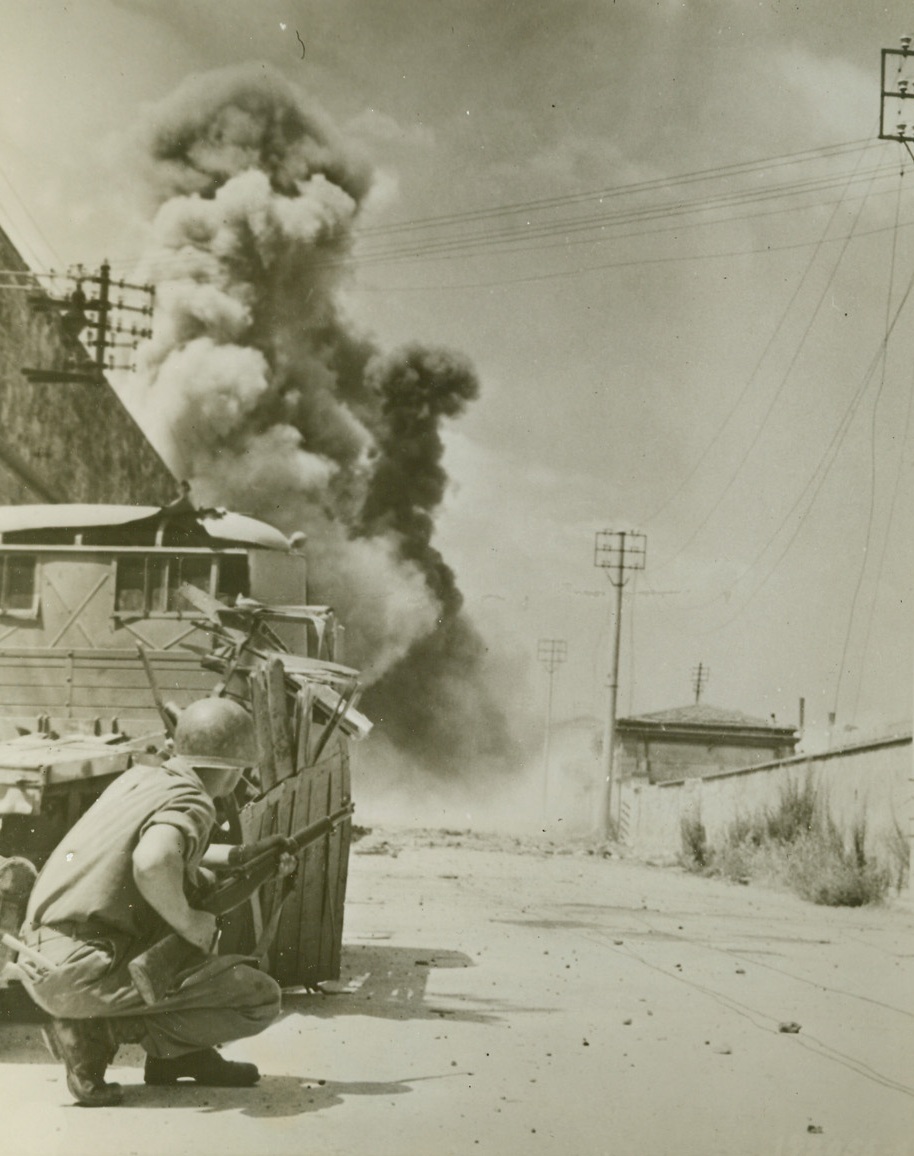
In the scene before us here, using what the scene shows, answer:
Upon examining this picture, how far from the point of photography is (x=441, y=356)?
32.1 ft

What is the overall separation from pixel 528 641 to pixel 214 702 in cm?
629

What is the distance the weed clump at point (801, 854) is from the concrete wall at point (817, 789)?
288mm

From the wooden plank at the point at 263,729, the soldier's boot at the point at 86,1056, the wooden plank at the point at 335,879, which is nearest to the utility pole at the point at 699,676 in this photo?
the wooden plank at the point at 335,879

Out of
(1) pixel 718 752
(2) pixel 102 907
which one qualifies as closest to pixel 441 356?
(2) pixel 102 907

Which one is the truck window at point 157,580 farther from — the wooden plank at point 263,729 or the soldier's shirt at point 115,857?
the soldier's shirt at point 115,857

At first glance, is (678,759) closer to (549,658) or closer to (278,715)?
(549,658)

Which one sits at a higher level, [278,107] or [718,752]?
[278,107]

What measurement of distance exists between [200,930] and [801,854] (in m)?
17.1

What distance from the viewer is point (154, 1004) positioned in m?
5.26

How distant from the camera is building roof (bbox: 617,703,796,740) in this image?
45031 millimetres

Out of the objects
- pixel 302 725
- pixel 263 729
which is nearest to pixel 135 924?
pixel 263 729

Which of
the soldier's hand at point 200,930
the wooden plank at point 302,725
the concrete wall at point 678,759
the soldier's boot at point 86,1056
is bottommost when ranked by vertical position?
the concrete wall at point 678,759

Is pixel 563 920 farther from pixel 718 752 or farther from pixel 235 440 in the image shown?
pixel 718 752

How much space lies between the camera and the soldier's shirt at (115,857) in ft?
17.2
